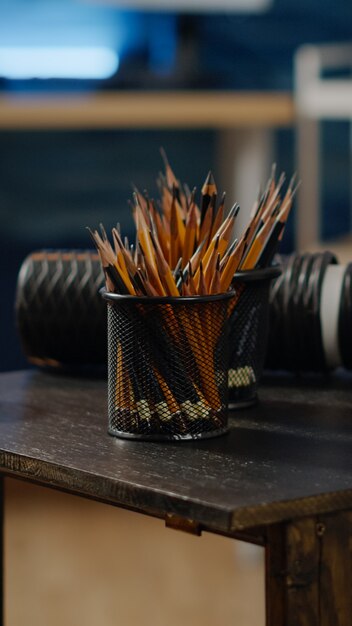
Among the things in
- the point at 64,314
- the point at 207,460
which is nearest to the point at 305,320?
the point at 64,314

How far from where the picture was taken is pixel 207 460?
0.90m

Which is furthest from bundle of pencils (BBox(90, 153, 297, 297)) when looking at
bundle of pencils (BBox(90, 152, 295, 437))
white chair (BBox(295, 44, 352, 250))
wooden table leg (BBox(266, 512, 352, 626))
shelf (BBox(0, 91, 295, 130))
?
white chair (BBox(295, 44, 352, 250))

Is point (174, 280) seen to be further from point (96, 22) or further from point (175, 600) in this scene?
point (96, 22)

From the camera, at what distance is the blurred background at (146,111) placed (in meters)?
3.15

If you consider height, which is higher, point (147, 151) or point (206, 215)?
point (147, 151)

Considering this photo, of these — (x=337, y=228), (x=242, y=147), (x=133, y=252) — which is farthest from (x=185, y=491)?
(x=337, y=228)

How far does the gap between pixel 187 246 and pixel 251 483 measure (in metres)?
0.32

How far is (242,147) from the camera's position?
324 centimetres

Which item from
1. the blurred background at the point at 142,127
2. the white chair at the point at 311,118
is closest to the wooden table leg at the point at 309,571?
the blurred background at the point at 142,127

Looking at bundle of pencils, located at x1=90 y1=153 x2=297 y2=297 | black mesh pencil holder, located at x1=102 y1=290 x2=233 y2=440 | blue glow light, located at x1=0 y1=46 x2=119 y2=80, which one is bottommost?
black mesh pencil holder, located at x1=102 y1=290 x2=233 y2=440

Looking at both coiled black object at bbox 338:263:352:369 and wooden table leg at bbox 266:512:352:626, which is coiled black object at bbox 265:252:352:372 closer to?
coiled black object at bbox 338:263:352:369

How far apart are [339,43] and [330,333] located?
273 cm

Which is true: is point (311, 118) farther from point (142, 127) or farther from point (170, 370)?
point (170, 370)

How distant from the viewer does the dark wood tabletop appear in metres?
0.79
